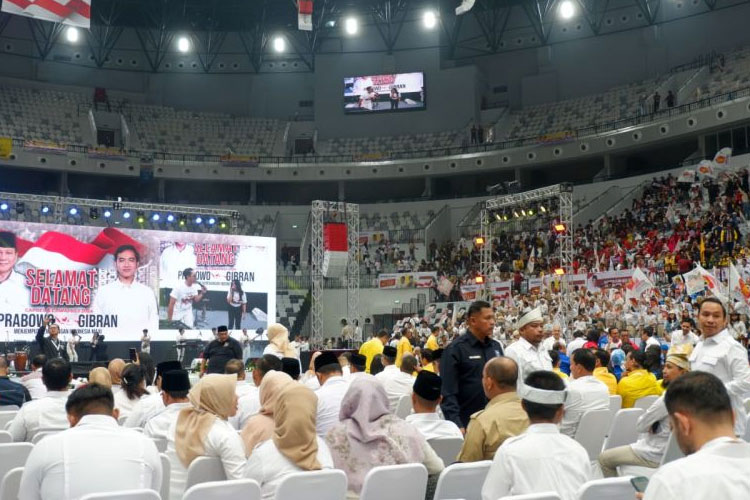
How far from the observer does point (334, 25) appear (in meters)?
38.2

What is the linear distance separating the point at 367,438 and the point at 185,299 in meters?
20.0

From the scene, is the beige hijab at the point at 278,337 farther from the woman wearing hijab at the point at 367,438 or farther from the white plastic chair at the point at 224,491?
the white plastic chair at the point at 224,491

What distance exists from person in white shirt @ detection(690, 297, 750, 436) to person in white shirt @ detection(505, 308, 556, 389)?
3.67 ft

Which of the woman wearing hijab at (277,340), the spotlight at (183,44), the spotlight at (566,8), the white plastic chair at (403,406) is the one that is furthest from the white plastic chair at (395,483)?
the spotlight at (183,44)

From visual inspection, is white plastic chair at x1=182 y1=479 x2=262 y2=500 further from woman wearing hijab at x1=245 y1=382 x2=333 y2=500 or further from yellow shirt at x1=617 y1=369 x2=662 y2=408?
yellow shirt at x1=617 y1=369 x2=662 y2=408

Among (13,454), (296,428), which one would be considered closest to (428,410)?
(296,428)

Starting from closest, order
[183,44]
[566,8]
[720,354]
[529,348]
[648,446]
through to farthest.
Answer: [648,446], [720,354], [529,348], [566,8], [183,44]

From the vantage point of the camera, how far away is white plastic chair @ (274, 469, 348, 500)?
3.70 m

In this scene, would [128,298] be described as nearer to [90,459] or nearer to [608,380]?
[608,380]

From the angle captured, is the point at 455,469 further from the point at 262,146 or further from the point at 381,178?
the point at 262,146

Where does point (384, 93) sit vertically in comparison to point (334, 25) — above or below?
below

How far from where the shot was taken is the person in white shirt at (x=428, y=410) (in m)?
5.17

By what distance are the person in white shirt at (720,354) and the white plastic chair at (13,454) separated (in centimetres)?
436

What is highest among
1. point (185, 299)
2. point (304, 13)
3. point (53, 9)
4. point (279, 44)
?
point (279, 44)
